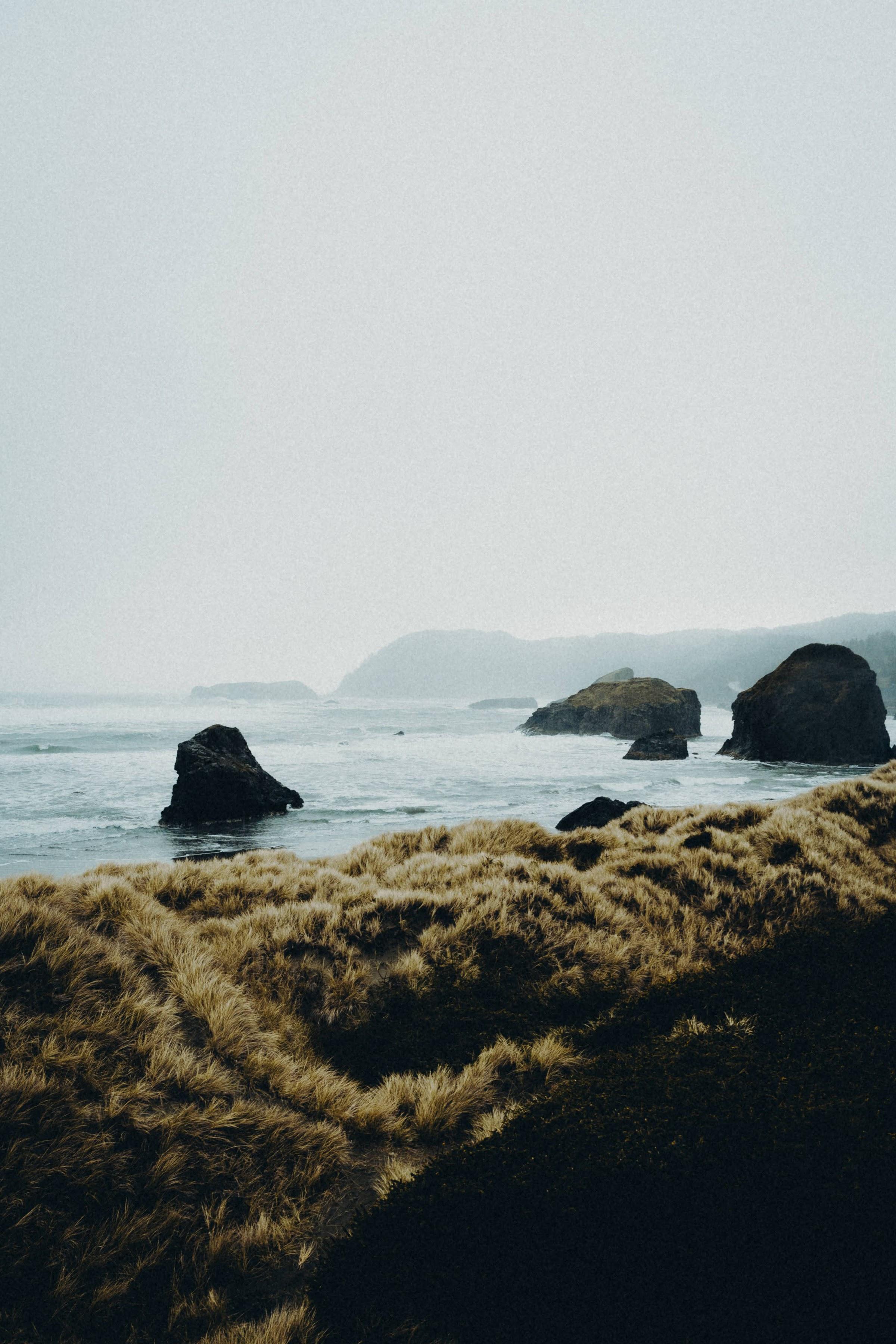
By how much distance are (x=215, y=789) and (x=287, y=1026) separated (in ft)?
62.6

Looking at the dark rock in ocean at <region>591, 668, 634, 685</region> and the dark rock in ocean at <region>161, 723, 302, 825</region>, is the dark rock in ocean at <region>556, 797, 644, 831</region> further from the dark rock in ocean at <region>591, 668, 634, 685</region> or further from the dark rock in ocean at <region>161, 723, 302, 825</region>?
the dark rock in ocean at <region>591, 668, 634, 685</region>

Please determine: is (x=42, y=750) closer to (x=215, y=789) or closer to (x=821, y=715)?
(x=215, y=789)

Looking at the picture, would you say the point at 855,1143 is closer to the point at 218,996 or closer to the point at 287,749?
the point at 218,996

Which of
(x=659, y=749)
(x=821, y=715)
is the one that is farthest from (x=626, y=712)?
(x=821, y=715)

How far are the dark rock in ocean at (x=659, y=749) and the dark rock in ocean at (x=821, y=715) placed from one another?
6378 mm

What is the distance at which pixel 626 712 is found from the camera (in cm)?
7256

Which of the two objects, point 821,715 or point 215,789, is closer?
point 215,789

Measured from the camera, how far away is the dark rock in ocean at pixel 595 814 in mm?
15570

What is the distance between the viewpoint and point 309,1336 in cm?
271

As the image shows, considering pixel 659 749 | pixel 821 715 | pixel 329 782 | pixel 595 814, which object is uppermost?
pixel 595 814

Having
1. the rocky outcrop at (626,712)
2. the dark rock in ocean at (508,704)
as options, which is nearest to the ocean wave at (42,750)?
the rocky outcrop at (626,712)

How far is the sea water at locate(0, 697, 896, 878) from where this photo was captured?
19.3 metres

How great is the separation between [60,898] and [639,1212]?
19.0ft

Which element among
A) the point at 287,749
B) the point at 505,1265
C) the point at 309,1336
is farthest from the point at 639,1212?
the point at 287,749
